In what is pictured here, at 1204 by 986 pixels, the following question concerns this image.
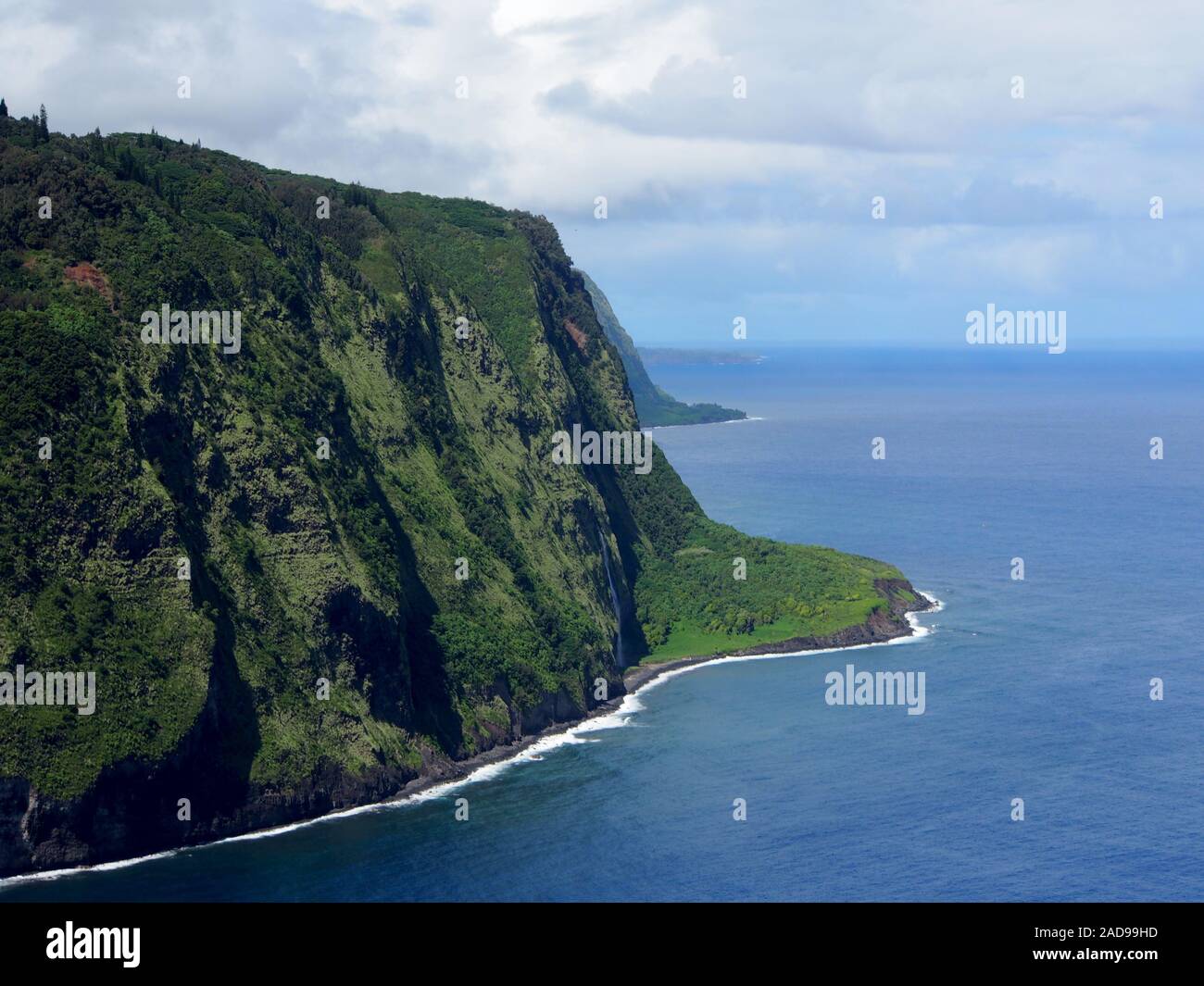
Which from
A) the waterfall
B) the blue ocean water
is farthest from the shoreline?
the waterfall

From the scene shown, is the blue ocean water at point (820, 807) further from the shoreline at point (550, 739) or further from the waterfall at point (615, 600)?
the waterfall at point (615, 600)

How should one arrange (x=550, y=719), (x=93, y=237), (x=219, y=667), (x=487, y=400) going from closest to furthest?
(x=219, y=667), (x=93, y=237), (x=550, y=719), (x=487, y=400)

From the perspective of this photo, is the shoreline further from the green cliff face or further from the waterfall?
the waterfall

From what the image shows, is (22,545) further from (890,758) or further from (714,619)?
(714,619)

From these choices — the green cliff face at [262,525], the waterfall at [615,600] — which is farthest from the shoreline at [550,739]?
the waterfall at [615,600]

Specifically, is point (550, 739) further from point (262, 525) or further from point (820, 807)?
point (262, 525)

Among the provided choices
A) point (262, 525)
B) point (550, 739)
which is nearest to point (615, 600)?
point (550, 739)

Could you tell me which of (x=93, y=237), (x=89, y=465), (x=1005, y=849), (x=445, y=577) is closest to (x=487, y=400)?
(x=445, y=577)

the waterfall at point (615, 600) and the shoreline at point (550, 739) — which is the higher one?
the waterfall at point (615, 600)
